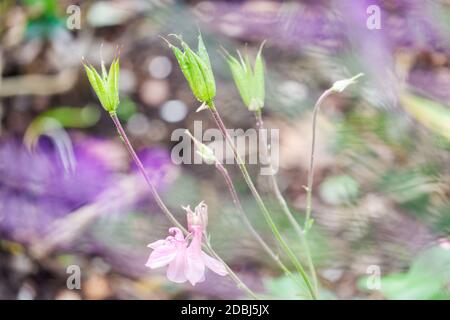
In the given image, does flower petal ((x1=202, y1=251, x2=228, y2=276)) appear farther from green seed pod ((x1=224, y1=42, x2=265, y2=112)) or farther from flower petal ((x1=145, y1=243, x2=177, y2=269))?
green seed pod ((x1=224, y1=42, x2=265, y2=112))

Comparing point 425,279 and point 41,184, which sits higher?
point 41,184

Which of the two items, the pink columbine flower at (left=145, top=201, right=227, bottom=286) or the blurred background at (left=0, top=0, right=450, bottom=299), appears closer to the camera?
the pink columbine flower at (left=145, top=201, right=227, bottom=286)

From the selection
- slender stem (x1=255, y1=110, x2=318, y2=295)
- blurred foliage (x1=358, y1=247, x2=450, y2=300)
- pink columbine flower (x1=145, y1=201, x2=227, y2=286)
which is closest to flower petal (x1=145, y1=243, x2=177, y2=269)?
pink columbine flower (x1=145, y1=201, x2=227, y2=286)

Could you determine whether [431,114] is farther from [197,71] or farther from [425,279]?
[197,71]

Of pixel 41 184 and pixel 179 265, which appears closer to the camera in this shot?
pixel 179 265

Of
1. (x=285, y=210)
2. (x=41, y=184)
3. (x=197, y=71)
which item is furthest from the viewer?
(x=41, y=184)

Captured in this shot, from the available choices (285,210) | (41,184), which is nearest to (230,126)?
(285,210)

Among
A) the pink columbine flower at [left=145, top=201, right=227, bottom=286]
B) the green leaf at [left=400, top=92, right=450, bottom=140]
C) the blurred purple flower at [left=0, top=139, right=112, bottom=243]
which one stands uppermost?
the green leaf at [left=400, top=92, right=450, bottom=140]

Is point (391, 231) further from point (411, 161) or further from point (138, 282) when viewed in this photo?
point (138, 282)
